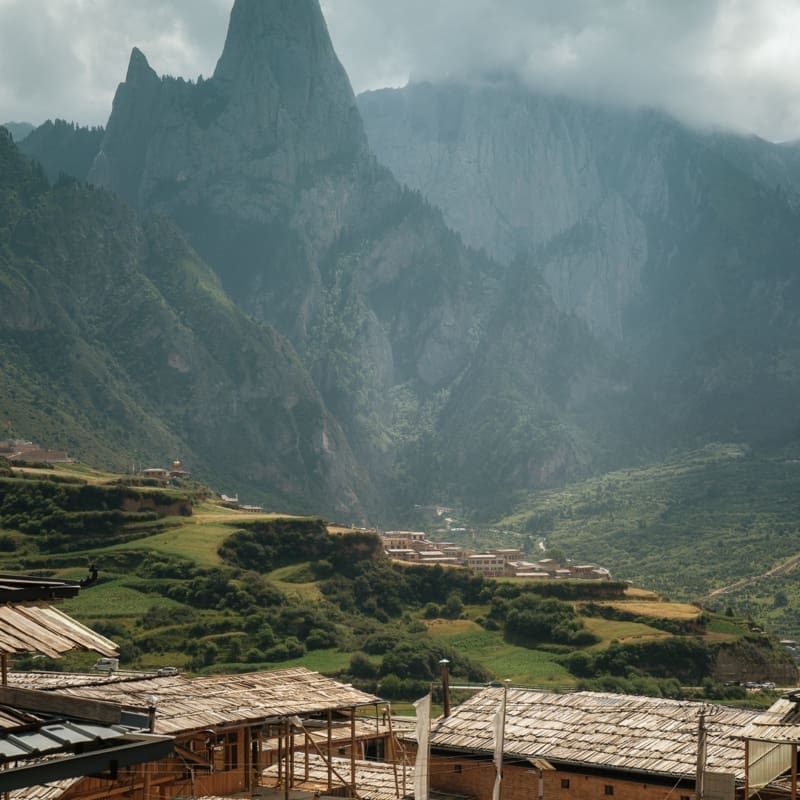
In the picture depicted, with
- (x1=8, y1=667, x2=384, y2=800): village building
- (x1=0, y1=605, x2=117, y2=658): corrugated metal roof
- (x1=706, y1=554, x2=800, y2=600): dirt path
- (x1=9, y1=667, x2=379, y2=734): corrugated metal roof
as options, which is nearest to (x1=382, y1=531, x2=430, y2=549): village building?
(x1=706, y1=554, x2=800, y2=600): dirt path

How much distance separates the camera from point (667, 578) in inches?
6565

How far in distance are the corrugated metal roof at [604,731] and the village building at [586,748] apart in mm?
24

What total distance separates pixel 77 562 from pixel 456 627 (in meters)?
29.3

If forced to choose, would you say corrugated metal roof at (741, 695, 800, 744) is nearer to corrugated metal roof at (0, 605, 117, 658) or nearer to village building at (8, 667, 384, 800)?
village building at (8, 667, 384, 800)

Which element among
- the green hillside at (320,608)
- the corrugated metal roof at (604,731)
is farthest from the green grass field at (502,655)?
the corrugated metal roof at (604,731)

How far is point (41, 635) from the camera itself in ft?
44.9

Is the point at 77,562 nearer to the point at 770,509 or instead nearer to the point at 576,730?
the point at 576,730

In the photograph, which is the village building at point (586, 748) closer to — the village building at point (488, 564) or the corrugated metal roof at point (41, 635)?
the corrugated metal roof at point (41, 635)

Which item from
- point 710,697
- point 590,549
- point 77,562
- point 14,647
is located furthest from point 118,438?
point 14,647

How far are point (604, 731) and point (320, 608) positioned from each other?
250 feet

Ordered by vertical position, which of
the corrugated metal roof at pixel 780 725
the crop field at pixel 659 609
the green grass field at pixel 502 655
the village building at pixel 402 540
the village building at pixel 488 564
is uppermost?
the village building at pixel 402 540

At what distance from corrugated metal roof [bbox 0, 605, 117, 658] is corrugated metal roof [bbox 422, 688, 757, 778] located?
18.5 meters

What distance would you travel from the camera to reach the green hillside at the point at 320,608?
91938mm

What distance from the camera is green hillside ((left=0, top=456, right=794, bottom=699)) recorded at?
91938mm
